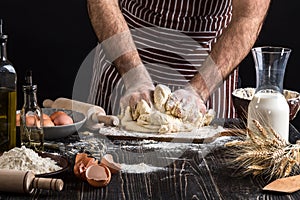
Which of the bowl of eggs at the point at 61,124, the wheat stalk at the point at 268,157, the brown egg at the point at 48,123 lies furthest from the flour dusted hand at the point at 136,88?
the wheat stalk at the point at 268,157

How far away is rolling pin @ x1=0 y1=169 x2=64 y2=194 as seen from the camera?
1683 millimetres

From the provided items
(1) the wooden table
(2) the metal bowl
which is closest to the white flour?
(1) the wooden table

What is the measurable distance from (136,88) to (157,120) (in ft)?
0.60

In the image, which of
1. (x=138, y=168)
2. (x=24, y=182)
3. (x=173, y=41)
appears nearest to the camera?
(x=24, y=182)

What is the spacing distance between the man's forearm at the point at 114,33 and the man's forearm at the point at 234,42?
0.27 metres

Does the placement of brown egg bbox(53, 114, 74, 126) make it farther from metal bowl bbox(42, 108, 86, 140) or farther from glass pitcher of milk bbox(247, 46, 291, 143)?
glass pitcher of milk bbox(247, 46, 291, 143)

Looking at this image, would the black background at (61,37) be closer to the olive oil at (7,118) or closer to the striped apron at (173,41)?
the striped apron at (173,41)

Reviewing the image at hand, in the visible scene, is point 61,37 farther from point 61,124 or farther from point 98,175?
point 98,175

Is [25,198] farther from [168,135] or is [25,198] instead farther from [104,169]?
[168,135]

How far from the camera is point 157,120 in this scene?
233 cm

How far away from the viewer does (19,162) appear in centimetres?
184

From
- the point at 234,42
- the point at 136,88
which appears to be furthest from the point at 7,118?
the point at 234,42

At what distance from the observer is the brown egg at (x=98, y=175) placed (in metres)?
1.78

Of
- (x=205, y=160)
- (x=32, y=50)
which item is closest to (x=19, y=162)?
(x=205, y=160)
